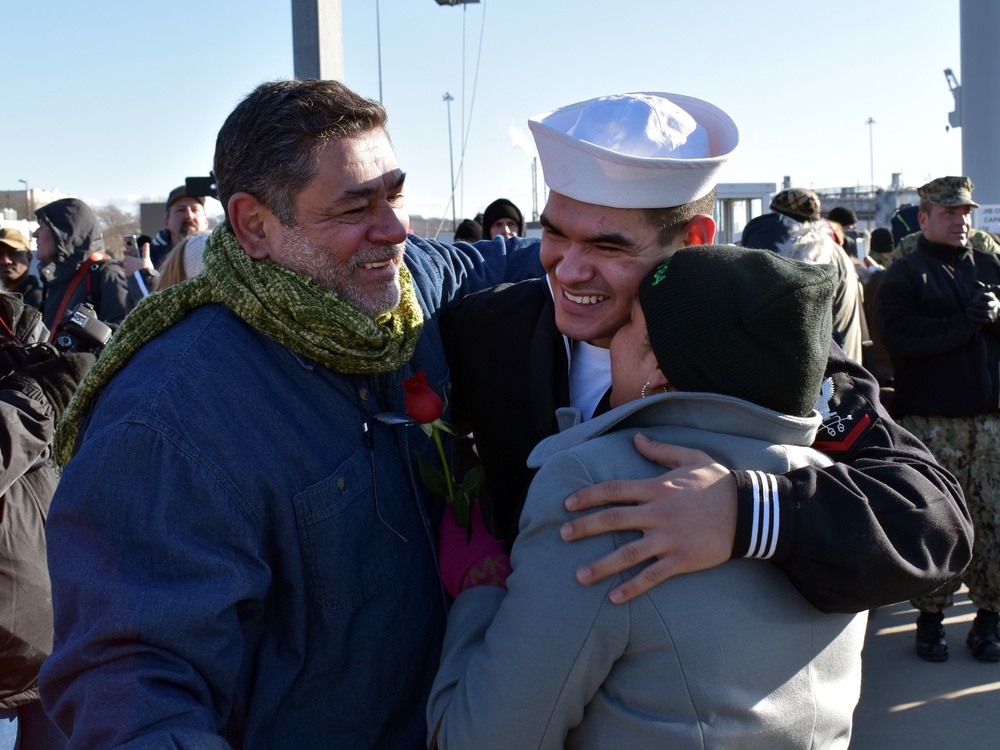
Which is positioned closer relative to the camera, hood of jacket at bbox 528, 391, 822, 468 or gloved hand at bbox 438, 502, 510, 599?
hood of jacket at bbox 528, 391, 822, 468

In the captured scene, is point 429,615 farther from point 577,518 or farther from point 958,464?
point 958,464

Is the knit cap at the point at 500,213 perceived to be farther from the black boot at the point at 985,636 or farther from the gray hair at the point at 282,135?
the gray hair at the point at 282,135

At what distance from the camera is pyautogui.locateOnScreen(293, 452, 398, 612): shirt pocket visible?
180cm

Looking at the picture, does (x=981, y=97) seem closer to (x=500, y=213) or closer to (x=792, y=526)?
(x=500, y=213)

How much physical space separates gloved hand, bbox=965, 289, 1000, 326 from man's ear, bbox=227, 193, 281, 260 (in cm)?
426

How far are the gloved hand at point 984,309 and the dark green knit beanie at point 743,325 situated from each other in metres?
3.96

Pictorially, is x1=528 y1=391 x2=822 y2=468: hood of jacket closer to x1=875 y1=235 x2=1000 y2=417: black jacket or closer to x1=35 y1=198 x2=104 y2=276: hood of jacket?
x1=875 y1=235 x2=1000 y2=417: black jacket

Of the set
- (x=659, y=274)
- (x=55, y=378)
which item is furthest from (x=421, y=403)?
(x=55, y=378)

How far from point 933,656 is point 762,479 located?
416 cm

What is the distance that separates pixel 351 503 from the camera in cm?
187

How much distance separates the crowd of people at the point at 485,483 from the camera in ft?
4.75

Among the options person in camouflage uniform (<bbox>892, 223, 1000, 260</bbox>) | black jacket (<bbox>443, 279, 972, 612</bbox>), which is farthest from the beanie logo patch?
person in camouflage uniform (<bbox>892, 223, 1000, 260</bbox>)

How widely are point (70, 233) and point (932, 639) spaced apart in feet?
18.8

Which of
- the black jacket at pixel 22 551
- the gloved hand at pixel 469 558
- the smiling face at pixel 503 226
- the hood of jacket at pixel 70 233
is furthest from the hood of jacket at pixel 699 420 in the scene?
the smiling face at pixel 503 226
